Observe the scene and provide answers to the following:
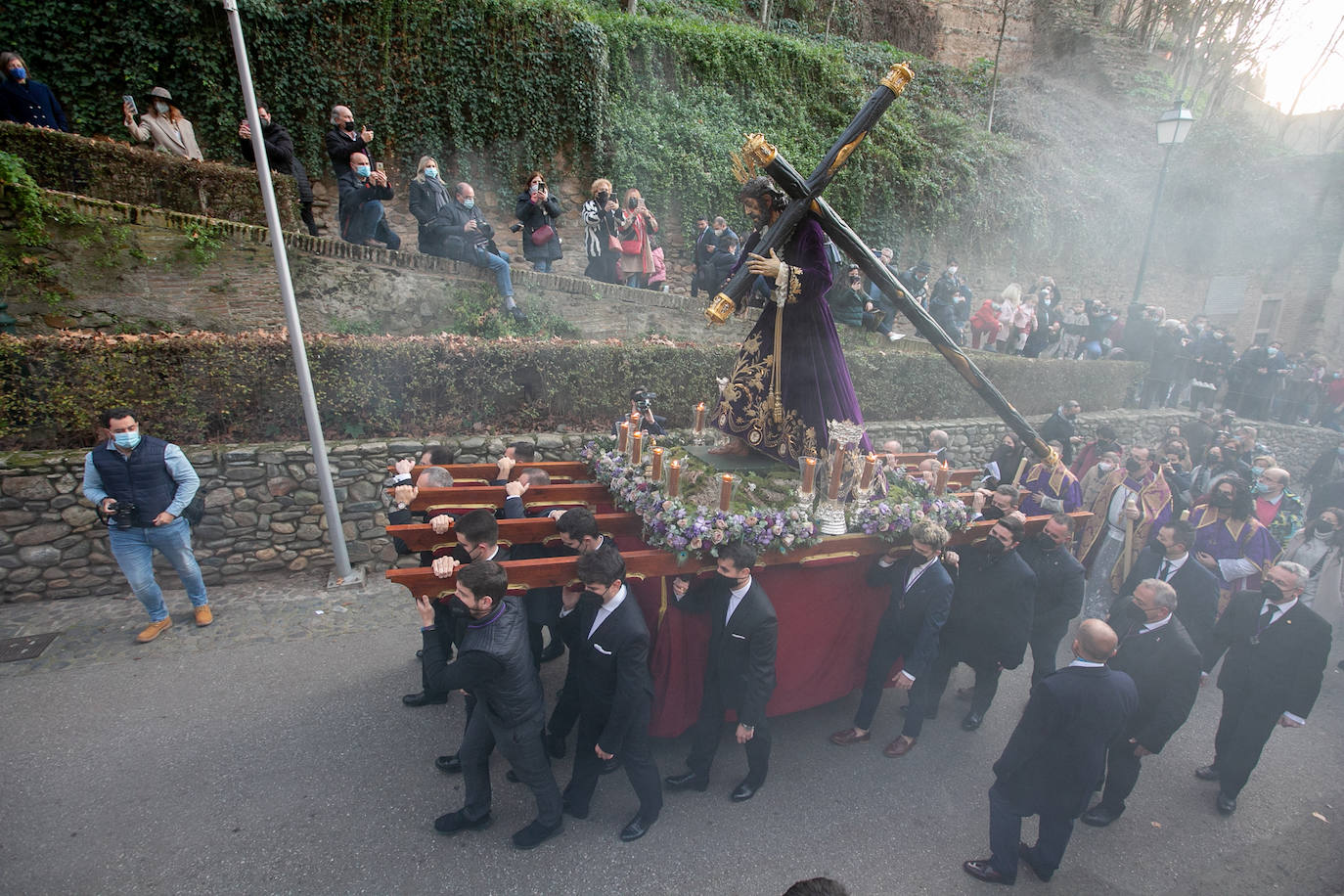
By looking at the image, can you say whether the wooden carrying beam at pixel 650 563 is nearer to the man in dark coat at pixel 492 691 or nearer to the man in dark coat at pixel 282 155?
the man in dark coat at pixel 492 691

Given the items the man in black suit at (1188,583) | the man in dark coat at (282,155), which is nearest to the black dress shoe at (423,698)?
the man in black suit at (1188,583)

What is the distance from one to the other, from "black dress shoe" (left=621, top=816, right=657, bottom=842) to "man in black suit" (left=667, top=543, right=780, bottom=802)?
432mm

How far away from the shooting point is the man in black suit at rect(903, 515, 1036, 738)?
15.5 ft

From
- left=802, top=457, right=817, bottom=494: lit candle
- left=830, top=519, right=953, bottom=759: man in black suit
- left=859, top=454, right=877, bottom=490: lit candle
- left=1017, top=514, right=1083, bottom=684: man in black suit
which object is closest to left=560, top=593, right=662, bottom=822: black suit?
left=802, top=457, right=817, bottom=494: lit candle

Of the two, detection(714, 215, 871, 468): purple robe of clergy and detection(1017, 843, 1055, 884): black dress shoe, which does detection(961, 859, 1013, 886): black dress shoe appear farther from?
detection(714, 215, 871, 468): purple robe of clergy

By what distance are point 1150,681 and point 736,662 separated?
9.01 feet

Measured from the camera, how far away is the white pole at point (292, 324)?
5867mm

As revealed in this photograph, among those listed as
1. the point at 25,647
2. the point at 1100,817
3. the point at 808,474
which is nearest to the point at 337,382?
the point at 25,647

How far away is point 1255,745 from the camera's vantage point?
4414mm

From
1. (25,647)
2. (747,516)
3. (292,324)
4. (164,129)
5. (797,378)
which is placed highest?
(164,129)

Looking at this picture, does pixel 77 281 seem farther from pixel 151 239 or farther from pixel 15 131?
pixel 15 131

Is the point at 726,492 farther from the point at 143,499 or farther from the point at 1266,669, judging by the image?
the point at 143,499

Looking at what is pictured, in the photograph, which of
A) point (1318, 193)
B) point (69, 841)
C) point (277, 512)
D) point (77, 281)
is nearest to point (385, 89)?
point (77, 281)

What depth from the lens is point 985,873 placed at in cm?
375
